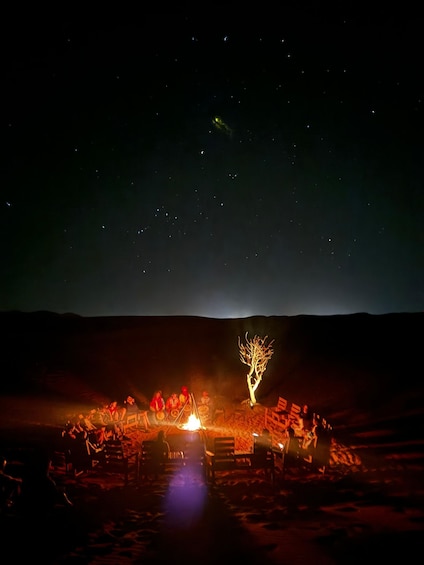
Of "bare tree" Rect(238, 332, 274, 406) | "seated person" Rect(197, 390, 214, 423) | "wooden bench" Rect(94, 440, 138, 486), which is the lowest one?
"wooden bench" Rect(94, 440, 138, 486)

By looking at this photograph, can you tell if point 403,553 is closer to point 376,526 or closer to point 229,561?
point 376,526

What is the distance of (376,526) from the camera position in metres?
6.53

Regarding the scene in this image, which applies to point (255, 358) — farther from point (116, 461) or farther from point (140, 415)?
point (116, 461)

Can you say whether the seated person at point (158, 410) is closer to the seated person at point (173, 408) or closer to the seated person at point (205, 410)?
the seated person at point (173, 408)

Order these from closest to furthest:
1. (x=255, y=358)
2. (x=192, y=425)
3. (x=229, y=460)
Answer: (x=229, y=460), (x=192, y=425), (x=255, y=358)

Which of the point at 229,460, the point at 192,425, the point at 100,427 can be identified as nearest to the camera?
the point at 229,460

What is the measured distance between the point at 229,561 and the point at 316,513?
7.55 ft

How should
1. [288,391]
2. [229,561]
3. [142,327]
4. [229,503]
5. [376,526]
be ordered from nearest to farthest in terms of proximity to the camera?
[229,561] < [376,526] < [229,503] < [288,391] < [142,327]

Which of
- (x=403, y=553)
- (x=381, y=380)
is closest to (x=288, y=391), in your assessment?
(x=381, y=380)

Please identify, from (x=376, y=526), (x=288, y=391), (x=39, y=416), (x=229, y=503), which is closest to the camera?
(x=376, y=526)

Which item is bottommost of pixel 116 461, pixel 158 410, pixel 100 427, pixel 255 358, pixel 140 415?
pixel 116 461

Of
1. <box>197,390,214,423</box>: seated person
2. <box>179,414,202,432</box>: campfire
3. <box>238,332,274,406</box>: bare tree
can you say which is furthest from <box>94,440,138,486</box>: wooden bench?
<box>238,332,274,406</box>: bare tree

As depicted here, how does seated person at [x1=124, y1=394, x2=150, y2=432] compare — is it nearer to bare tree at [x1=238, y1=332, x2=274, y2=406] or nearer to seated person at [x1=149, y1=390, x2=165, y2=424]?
seated person at [x1=149, y1=390, x2=165, y2=424]

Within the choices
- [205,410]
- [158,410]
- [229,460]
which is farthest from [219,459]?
[205,410]
